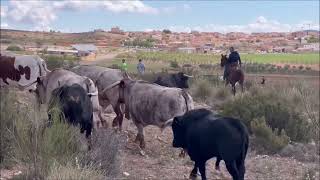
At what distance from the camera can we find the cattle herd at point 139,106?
10.7 meters

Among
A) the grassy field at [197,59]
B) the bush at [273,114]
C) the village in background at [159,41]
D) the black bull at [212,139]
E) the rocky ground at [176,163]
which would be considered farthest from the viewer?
the village in background at [159,41]

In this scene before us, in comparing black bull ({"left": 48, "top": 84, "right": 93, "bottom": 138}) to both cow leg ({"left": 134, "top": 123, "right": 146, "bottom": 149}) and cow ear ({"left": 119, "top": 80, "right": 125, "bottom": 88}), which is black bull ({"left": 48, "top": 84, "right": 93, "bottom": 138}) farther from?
cow ear ({"left": 119, "top": 80, "right": 125, "bottom": 88})

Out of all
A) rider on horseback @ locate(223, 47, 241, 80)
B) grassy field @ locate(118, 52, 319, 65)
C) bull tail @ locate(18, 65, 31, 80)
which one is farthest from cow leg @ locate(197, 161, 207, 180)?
grassy field @ locate(118, 52, 319, 65)

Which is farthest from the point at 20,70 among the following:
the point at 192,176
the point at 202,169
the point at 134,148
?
the point at 202,169

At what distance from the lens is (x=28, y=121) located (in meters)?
11.1

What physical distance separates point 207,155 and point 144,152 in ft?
10.7

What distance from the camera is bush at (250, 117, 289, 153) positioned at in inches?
650

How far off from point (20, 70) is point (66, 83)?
614 cm

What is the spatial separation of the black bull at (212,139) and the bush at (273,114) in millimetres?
6369

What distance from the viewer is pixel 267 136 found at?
16797 millimetres

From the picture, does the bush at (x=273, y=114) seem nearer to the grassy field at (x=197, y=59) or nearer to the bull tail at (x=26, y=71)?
the bull tail at (x=26, y=71)

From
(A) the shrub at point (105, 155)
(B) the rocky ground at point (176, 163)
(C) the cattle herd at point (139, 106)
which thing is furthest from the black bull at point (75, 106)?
(B) the rocky ground at point (176, 163)

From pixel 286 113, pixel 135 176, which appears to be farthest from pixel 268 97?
pixel 135 176

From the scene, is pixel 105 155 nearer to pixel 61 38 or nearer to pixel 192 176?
pixel 192 176
